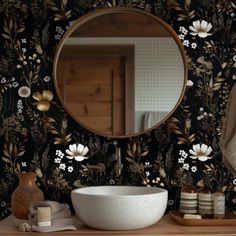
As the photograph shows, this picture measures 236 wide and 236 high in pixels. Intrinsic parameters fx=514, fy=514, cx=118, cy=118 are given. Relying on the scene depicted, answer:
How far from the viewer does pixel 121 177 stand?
2.62 meters

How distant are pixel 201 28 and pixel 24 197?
123 centimetres

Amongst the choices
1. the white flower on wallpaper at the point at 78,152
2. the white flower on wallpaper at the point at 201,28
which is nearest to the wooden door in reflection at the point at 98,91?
the white flower on wallpaper at the point at 78,152

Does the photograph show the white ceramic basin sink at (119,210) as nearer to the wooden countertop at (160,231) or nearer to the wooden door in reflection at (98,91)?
the wooden countertop at (160,231)

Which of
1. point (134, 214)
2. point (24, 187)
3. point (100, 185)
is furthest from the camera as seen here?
point (100, 185)

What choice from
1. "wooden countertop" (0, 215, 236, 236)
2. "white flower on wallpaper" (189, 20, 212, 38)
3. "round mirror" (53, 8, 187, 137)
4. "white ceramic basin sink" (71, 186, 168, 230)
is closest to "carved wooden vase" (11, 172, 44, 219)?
"wooden countertop" (0, 215, 236, 236)

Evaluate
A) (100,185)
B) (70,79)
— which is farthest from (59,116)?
(100,185)

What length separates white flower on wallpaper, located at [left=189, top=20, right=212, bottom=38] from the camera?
266 cm

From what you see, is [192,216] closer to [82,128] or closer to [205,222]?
[205,222]

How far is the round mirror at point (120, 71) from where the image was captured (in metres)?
2.62

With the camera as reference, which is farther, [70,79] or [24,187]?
[70,79]

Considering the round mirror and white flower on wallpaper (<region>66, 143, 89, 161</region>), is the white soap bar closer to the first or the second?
the round mirror

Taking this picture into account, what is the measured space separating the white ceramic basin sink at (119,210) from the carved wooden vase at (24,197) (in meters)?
0.23

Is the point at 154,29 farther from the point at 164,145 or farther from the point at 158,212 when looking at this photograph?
the point at 158,212

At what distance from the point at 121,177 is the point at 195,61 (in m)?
0.71
